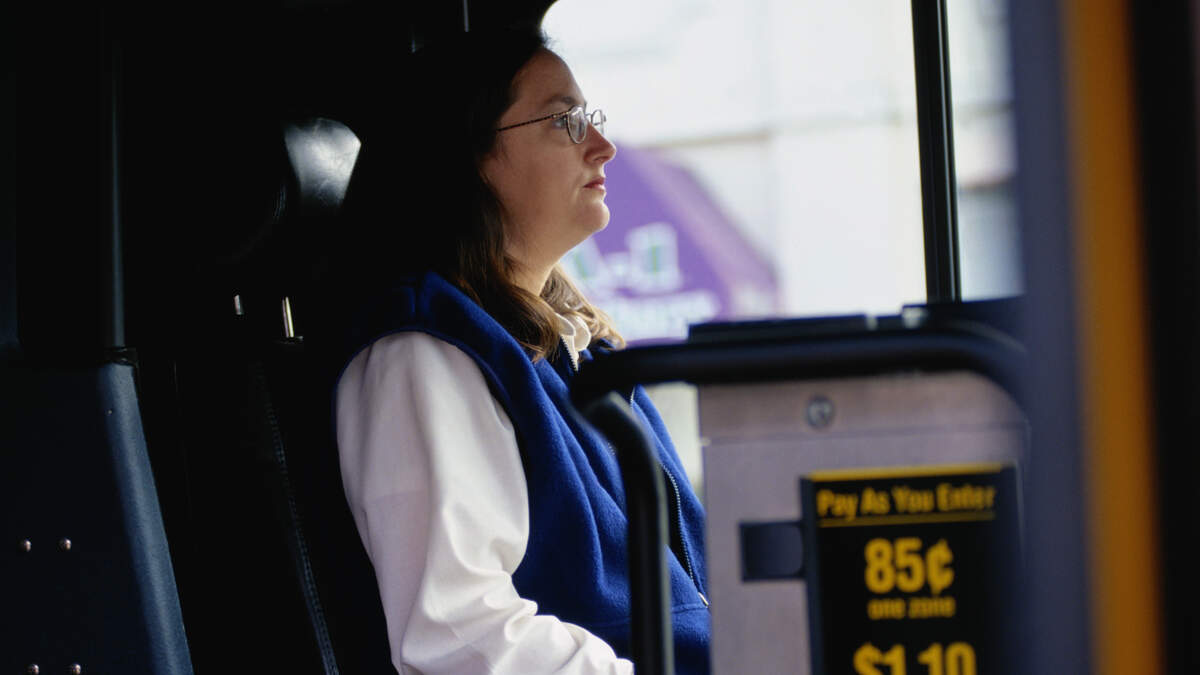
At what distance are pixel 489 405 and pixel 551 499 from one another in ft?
0.39

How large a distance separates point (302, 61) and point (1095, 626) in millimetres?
1307

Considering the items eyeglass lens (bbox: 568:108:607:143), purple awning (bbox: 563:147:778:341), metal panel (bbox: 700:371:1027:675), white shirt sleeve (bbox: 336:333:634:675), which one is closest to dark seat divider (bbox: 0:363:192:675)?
white shirt sleeve (bbox: 336:333:634:675)

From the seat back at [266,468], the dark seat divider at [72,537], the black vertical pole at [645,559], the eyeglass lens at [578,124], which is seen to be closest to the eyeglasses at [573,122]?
the eyeglass lens at [578,124]

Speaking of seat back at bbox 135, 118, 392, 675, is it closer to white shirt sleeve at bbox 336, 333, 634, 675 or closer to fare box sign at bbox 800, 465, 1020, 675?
white shirt sleeve at bbox 336, 333, 634, 675

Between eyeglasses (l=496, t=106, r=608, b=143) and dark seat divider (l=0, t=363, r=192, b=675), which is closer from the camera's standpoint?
dark seat divider (l=0, t=363, r=192, b=675)

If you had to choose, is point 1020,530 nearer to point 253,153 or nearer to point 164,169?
point 253,153

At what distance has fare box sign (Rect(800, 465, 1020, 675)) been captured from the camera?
773mm

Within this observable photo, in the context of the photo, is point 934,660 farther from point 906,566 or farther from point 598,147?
point 598,147

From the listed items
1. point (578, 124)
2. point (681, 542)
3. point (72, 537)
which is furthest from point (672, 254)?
point (72, 537)

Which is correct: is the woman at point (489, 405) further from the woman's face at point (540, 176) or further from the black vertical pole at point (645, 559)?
the black vertical pole at point (645, 559)

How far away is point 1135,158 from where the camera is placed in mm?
594

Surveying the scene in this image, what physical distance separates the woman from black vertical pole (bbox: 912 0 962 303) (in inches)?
17.9

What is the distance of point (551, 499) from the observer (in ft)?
4.48

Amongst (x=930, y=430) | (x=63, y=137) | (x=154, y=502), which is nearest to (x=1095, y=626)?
(x=930, y=430)
